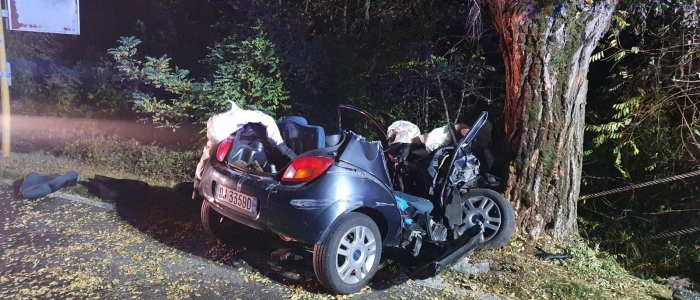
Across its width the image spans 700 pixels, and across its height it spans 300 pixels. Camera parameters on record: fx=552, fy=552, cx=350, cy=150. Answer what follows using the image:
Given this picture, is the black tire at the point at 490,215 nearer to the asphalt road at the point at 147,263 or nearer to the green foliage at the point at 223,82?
the asphalt road at the point at 147,263

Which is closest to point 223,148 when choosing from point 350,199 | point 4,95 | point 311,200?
point 311,200

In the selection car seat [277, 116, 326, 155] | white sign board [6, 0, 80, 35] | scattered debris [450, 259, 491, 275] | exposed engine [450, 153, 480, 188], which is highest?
white sign board [6, 0, 80, 35]

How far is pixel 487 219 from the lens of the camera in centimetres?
550

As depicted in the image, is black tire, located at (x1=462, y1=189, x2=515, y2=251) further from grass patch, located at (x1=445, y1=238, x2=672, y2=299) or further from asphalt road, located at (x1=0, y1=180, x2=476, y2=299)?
asphalt road, located at (x1=0, y1=180, x2=476, y2=299)

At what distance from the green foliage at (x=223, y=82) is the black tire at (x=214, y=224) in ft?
10.00

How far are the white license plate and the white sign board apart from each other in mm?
5864

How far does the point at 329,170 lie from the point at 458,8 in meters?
5.01

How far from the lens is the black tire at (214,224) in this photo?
5.28 metres

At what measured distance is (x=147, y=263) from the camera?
4801mm

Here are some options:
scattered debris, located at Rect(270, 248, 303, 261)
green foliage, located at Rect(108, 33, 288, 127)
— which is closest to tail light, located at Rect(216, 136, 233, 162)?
scattered debris, located at Rect(270, 248, 303, 261)

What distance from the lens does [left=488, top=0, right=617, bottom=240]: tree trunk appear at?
5.42 m

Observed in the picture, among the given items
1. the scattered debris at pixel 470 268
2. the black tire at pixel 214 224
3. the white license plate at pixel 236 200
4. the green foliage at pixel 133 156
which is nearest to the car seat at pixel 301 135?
the white license plate at pixel 236 200

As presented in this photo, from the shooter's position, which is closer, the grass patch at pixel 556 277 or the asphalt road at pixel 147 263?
the asphalt road at pixel 147 263

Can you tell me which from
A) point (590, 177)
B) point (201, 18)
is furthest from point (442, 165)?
point (201, 18)
